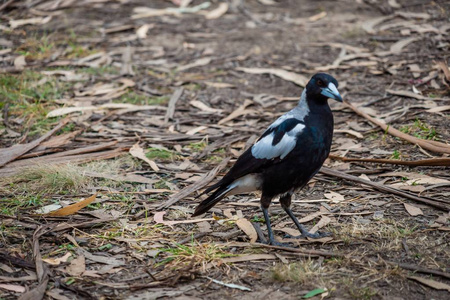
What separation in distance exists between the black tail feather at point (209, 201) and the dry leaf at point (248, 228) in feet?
0.94

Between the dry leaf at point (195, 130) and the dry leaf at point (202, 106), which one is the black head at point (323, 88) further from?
the dry leaf at point (202, 106)

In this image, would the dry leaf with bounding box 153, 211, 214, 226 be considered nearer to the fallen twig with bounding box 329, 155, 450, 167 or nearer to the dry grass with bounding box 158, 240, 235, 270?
the dry grass with bounding box 158, 240, 235, 270

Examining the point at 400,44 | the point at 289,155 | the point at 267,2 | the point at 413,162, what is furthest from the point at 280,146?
the point at 267,2

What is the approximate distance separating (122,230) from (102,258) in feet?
1.40

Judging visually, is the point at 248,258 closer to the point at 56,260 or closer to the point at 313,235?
the point at 313,235

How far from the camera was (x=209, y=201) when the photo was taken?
4301 mm

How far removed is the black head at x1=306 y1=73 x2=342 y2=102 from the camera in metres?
4.29

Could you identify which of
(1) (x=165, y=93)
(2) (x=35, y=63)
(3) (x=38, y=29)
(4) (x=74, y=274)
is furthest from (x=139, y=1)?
(4) (x=74, y=274)

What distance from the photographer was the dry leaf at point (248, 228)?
4292 millimetres

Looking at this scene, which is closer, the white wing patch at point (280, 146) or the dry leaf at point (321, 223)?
the white wing patch at point (280, 146)

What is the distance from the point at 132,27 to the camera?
9.40m

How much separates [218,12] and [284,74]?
3005 mm

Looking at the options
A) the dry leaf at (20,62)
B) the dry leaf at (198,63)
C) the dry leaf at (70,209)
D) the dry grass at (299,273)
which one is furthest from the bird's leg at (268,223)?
the dry leaf at (20,62)

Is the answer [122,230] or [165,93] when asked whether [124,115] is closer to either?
[165,93]
